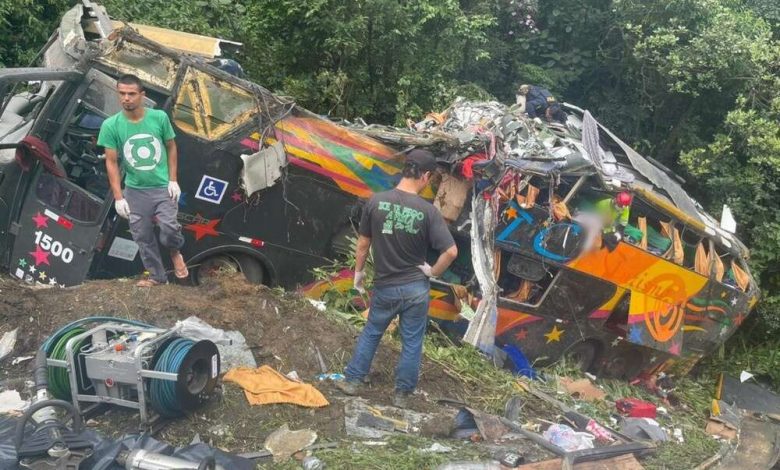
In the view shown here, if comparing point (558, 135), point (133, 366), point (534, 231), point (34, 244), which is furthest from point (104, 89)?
point (558, 135)

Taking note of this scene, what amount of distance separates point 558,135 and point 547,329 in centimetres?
210

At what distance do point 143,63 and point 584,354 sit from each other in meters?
5.23

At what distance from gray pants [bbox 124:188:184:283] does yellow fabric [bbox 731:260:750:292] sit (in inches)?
244

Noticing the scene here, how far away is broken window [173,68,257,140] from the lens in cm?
641

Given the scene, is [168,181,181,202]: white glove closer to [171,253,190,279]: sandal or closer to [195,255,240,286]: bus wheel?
[171,253,190,279]: sandal

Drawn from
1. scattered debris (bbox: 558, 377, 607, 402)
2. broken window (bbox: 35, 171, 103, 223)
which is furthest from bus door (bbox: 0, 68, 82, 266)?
scattered debris (bbox: 558, 377, 607, 402)

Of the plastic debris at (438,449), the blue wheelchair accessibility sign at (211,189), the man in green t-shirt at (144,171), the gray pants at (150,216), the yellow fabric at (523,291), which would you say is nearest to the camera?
the plastic debris at (438,449)

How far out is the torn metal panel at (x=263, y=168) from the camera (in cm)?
661

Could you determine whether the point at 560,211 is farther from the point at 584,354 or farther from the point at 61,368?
the point at 61,368

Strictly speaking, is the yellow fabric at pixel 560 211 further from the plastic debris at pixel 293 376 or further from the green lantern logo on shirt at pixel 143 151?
the green lantern logo on shirt at pixel 143 151

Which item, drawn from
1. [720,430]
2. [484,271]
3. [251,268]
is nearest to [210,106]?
[251,268]

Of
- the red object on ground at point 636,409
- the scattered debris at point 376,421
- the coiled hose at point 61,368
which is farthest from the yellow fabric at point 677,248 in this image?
the coiled hose at point 61,368

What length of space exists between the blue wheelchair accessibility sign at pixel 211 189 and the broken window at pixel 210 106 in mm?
365

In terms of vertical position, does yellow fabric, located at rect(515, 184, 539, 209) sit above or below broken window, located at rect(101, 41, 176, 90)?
below
